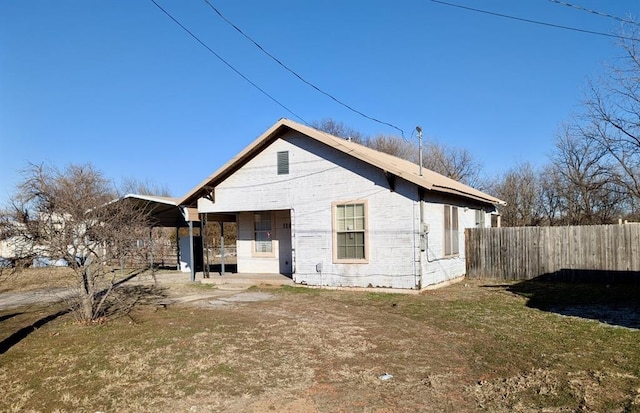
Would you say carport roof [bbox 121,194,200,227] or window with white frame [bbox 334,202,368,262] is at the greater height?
carport roof [bbox 121,194,200,227]

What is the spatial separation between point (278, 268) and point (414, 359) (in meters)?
11.4

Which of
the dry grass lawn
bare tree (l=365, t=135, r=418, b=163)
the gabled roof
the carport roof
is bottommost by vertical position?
the dry grass lawn

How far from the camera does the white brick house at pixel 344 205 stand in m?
12.8

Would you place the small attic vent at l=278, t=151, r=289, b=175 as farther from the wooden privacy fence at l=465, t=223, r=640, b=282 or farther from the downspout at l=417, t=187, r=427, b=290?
the wooden privacy fence at l=465, t=223, r=640, b=282

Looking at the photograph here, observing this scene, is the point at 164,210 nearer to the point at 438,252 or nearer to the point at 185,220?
the point at 185,220

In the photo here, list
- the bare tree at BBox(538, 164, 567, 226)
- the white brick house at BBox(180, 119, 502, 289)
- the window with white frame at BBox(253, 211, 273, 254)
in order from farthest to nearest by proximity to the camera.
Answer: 1. the bare tree at BBox(538, 164, 567, 226)
2. the window with white frame at BBox(253, 211, 273, 254)
3. the white brick house at BBox(180, 119, 502, 289)

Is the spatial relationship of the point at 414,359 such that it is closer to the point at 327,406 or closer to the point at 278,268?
the point at 327,406

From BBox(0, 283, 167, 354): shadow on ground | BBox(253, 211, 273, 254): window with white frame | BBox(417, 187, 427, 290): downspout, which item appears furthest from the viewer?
BBox(253, 211, 273, 254): window with white frame

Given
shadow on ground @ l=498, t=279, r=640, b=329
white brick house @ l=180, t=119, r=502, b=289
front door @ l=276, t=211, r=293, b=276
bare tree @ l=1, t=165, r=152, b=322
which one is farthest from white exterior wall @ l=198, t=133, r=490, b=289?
bare tree @ l=1, t=165, r=152, b=322

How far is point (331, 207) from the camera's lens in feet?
45.8

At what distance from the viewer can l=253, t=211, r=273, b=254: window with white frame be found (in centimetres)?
1758

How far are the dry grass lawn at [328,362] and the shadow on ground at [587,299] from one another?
0.59 m

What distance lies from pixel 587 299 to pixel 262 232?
10.9 metres

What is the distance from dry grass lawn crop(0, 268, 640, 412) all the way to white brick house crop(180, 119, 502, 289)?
113 inches
